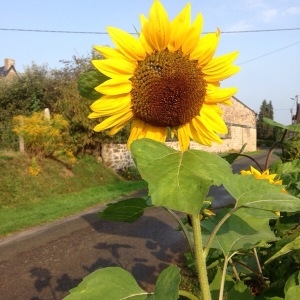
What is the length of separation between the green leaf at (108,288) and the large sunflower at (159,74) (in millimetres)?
337

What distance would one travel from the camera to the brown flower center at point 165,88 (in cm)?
106

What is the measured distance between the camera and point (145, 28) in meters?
1.06

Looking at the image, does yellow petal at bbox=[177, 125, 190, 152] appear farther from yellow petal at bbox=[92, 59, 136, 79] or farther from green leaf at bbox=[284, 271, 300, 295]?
green leaf at bbox=[284, 271, 300, 295]

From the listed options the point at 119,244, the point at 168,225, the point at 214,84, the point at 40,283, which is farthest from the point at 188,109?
the point at 168,225

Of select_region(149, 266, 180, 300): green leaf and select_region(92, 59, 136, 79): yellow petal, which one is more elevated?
select_region(92, 59, 136, 79): yellow petal

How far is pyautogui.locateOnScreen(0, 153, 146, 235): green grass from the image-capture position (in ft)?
34.8

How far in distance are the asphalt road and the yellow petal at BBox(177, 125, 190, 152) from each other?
14.8ft

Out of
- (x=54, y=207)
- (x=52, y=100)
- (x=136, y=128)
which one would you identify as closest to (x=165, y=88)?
(x=136, y=128)

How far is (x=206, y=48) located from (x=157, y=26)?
133mm

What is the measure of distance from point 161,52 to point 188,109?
0.15 meters

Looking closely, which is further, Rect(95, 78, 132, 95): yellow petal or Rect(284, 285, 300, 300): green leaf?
Rect(284, 285, 300, 300): green leaf

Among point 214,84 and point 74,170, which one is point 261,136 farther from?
point 214,84

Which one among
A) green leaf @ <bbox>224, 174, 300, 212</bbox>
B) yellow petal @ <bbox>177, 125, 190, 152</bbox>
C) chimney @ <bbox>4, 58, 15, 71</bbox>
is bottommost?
green leaf @ <bbox>224, 174, 300, 212</bbox>

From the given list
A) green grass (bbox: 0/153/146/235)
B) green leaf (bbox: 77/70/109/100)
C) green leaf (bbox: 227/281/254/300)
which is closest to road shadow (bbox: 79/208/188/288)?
green grass (bbox: 0/153/146/235)
